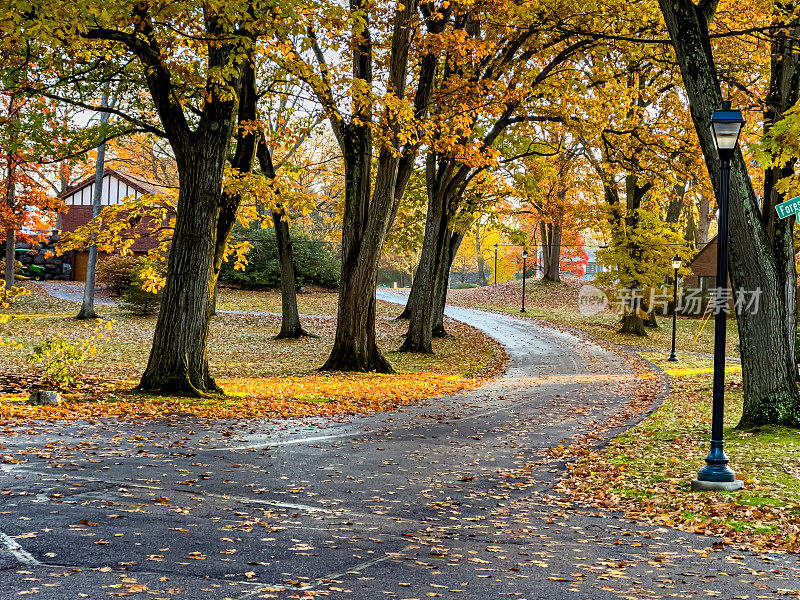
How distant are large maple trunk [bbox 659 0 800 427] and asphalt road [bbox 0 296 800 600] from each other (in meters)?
3.22

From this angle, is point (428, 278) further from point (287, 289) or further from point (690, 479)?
point (690, 479)

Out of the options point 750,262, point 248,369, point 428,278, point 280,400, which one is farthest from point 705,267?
point 280,400

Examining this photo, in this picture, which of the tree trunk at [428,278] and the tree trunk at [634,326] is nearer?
the tree trunk at [428,278]

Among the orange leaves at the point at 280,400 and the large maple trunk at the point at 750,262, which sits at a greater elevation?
the large maple trunk at the point at 750,262

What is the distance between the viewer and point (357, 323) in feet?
60.1

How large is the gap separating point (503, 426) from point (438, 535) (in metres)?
6.19

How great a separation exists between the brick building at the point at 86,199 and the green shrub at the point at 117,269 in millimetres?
9634

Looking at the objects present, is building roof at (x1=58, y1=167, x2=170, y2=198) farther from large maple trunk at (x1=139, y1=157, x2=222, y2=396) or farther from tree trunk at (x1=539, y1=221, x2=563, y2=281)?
large maple trunk at (x1=139, y1=157, x2=222, y2=396)

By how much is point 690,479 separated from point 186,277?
27.8 ft

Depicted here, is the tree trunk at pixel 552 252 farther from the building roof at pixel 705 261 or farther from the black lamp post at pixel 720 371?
the black lamp post at pixel 720 371

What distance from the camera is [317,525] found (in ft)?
20.9

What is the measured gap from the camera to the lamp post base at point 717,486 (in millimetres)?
7961

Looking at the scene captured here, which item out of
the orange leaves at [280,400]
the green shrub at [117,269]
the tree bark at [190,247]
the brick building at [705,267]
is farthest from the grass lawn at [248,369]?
the brick building at [705,267]

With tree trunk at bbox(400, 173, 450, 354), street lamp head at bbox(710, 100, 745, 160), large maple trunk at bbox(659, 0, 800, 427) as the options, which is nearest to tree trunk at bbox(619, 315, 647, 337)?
tree trunk at bbox(400, 173, 450, 354)
